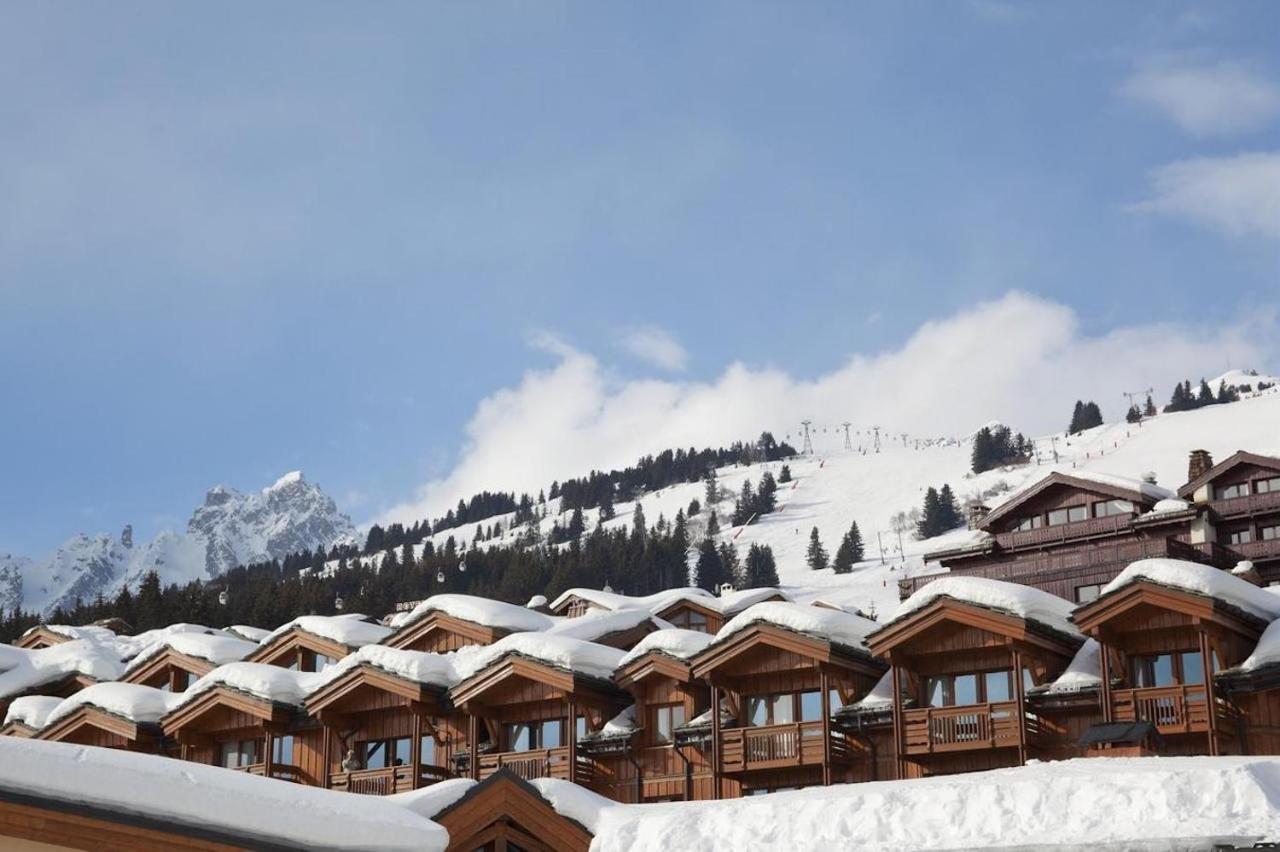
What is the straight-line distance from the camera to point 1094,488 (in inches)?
2200

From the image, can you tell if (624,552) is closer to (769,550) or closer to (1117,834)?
(769,550)

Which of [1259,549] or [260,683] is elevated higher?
[1259,549]

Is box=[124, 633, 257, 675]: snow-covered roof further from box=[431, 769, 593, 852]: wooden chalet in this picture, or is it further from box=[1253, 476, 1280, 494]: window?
box=[1253, 476, 1280, 494]: window

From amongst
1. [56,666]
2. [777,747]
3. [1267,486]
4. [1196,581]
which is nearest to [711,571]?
[1267,486]

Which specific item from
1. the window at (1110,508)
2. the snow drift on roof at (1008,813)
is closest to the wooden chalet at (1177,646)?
the snow drift on roof at (1008,813)

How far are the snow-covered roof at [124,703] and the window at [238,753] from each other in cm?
180

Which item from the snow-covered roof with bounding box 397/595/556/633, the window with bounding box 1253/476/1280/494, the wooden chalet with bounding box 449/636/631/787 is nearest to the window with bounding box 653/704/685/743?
the wooden chalet with bounding box 449/636/631/787

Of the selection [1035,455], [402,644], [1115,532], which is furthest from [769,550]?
[402,644]

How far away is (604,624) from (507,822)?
20.6m

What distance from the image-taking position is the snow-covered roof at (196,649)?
45000 mm

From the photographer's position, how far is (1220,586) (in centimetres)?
2981

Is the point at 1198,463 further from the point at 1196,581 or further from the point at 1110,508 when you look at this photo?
the point at 1196,581

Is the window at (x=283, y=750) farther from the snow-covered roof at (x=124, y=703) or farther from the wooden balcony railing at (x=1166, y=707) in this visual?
the wooden balcony railing at (x=1166, y=707)

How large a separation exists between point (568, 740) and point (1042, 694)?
1101cm
